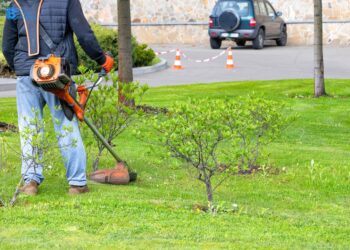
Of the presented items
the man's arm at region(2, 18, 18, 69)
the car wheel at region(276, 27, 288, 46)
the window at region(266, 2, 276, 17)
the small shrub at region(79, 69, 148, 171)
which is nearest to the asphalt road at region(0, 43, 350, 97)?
the car wheel at region(276, 27, 288, 46)

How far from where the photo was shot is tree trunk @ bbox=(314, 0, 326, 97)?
17703mm

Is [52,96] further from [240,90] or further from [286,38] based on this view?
[286,38]

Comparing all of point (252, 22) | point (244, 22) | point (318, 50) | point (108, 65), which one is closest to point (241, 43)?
point (244, 22)

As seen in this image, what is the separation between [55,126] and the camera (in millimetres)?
8430

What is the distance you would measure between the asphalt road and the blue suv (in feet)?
1.51

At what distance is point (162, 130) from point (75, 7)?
4.10 feet

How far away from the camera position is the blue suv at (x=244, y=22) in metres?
33.9

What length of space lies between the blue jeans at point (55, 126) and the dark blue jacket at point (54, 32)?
16cm

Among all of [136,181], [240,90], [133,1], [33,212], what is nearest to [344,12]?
[133,1]

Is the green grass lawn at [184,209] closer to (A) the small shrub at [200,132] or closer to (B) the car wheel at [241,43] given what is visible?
(A) the small shrub at [200,132]

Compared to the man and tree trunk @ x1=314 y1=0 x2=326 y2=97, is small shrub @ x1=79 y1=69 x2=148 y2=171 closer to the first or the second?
the man

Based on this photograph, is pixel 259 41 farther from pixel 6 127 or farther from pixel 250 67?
pixel 6 127

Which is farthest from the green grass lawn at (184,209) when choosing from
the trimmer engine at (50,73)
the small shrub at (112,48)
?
the small shrub at (112,48)

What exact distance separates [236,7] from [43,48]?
26.5 m
